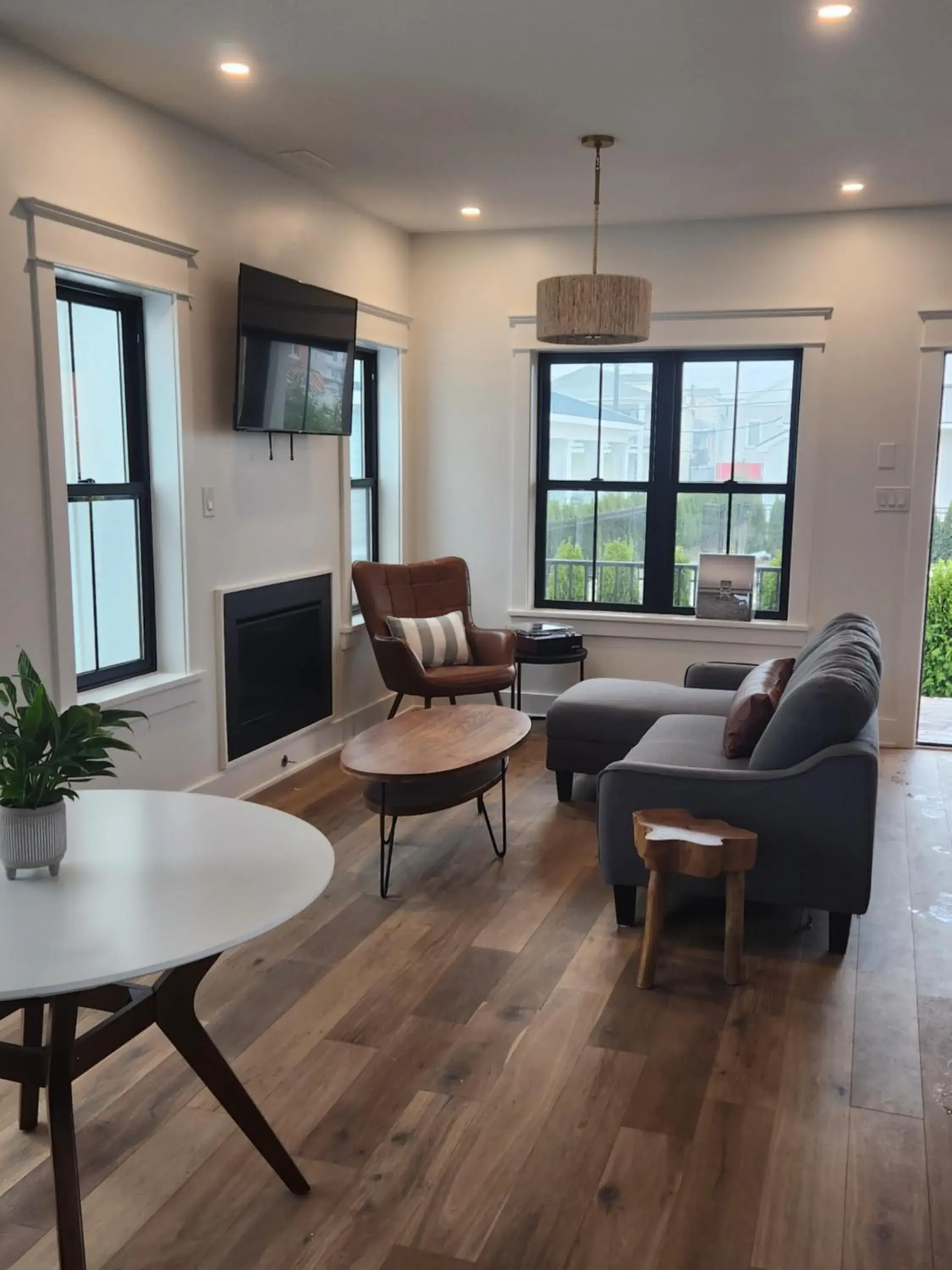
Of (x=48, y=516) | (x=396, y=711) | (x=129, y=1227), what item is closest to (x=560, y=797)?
(x=396, y=711)

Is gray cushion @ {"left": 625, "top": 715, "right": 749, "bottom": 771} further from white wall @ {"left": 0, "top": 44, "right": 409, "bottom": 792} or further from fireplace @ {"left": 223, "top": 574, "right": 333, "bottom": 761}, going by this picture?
white wall @ {"left": 0, "top": 44, "right": 409, "bottom": 792}

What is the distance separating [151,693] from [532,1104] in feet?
7.28

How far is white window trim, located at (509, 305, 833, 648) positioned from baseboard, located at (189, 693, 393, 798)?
1.09 meters

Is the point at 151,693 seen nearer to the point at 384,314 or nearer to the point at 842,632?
the point at 842,632

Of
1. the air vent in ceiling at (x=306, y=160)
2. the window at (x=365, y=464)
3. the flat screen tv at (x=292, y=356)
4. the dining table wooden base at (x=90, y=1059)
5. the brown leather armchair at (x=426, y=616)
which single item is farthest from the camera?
the window at (x=365, y=464)

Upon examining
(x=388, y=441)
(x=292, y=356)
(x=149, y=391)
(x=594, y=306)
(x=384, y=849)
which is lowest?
(x=384, y=849)

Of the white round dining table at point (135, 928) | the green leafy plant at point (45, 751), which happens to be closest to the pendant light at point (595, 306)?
the white round dining table at point (135, 928)

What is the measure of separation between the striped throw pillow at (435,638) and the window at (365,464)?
52 cm

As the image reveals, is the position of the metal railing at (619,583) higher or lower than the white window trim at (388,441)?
lower

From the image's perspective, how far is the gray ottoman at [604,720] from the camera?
14.5ft

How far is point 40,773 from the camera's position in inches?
74.5

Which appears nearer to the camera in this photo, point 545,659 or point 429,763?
point 429,763

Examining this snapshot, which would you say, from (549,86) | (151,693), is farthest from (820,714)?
(151,693)

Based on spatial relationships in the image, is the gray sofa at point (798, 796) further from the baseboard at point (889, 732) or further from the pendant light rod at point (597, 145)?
the baseboard at point (889, 732)
